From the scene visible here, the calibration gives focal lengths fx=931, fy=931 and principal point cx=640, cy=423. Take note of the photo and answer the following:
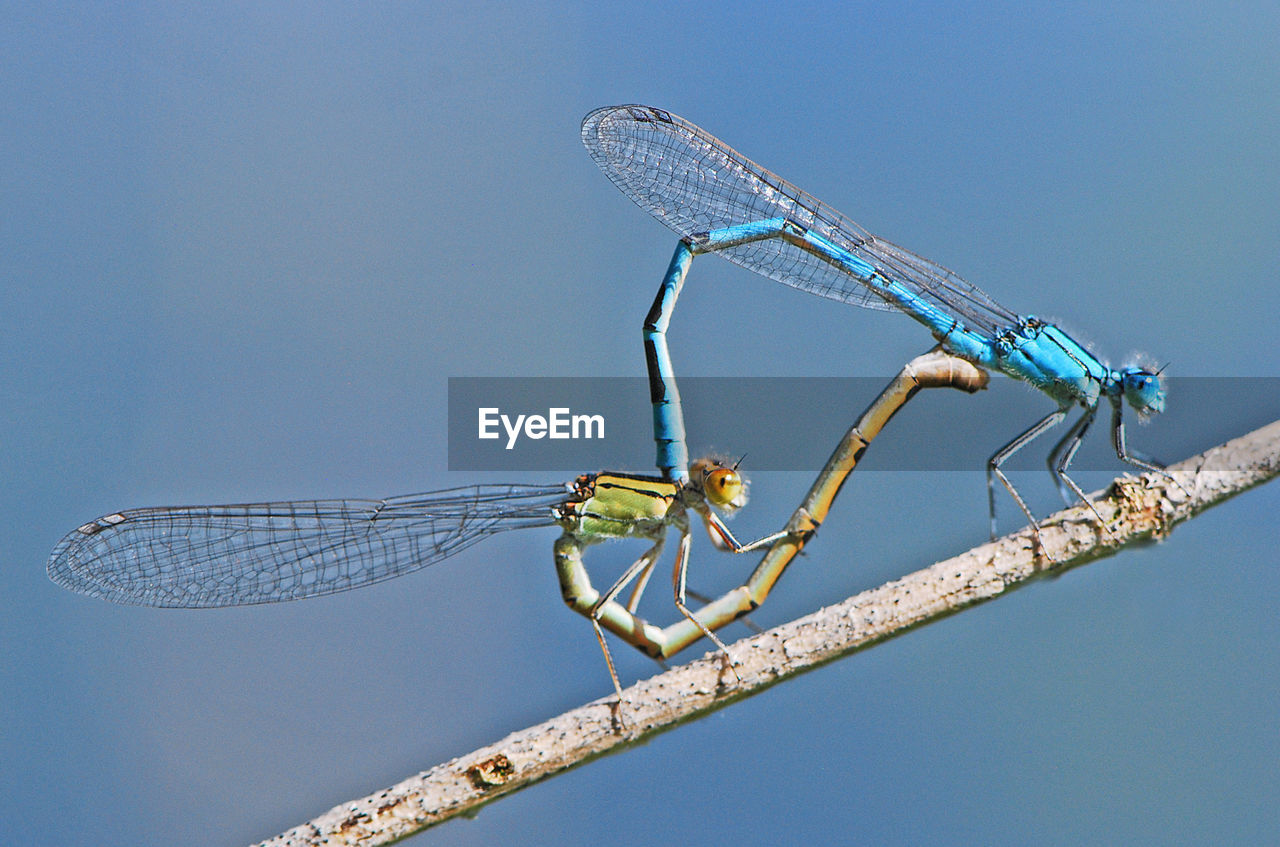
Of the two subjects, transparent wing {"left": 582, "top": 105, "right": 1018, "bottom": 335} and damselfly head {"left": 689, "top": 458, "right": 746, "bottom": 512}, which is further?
transparent wing {"left": 582, "top": 105, "right": 1018, "bottom": 335}

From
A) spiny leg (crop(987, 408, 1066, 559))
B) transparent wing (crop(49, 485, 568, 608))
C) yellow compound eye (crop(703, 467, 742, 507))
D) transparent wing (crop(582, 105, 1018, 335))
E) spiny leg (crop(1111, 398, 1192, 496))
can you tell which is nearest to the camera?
spiny leg (crop(1111, 398, 1192, 496))

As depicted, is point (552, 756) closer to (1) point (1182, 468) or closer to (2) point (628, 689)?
(2) point (628, 689)

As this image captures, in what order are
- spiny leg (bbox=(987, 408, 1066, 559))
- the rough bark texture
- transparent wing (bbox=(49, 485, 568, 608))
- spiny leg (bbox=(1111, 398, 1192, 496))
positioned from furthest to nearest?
transparent wing (bbox=(49, 485, 568, 608)), spiny leg (bbox=(987, 408, 1066, 559)), spiny leg (bbox=(1111, 398, 1192, 496)), the rough bark texture

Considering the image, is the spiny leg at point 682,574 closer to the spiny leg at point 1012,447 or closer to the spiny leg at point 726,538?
the spiny leg at point 726,538

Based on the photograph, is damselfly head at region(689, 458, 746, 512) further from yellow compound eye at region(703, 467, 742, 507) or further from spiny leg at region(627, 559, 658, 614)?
spiny leg at region(627, 559, 658, 614)

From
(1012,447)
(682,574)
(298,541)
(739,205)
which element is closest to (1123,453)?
(1012,447)

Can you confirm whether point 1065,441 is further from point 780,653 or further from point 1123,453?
point 780,653

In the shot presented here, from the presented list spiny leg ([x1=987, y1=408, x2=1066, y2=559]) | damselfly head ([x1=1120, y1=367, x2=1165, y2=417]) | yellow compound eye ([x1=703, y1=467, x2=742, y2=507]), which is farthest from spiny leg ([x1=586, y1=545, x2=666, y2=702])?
damselfly head ([x1=1120, y1=367, x2=1165, y2=417])
